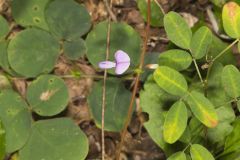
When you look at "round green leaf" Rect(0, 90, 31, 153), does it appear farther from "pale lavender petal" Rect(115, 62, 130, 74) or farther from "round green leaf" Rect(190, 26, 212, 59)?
"round green leaf" Rect(190, 26, 212, 59)

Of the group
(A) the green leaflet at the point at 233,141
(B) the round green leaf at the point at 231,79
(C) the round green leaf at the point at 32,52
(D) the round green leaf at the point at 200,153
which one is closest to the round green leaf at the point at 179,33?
(B) the round green leaf at the point at 231,79

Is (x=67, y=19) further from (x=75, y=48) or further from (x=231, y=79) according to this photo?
(x=231, y=79)

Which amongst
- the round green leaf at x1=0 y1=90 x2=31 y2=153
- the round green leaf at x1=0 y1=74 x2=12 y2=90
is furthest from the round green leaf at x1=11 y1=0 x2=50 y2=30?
the round green leaf at x1=0 y1=90 x2=31 y2=153

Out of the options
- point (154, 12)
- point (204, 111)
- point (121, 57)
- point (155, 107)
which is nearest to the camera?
point (204, 111)

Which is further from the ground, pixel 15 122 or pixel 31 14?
pixel 31 14

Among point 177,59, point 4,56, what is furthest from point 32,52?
point 177,59

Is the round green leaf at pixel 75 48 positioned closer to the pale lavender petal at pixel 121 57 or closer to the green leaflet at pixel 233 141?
the pale lavender petal at pixel 121 57
